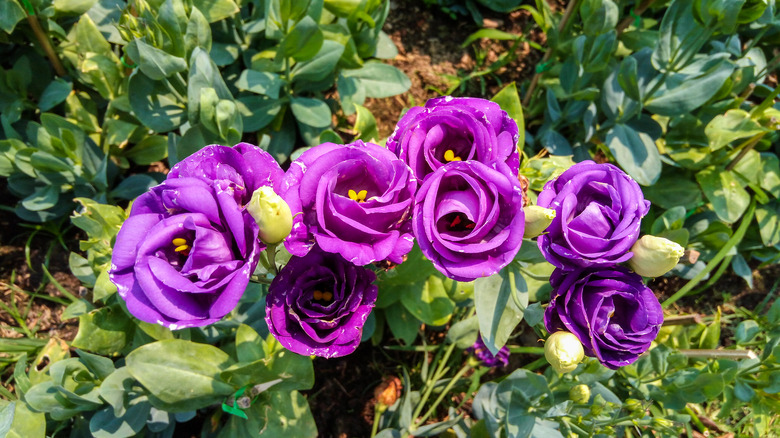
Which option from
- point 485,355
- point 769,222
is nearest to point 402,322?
point 485,355

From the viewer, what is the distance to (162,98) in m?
2.23

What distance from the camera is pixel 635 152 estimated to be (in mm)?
2494

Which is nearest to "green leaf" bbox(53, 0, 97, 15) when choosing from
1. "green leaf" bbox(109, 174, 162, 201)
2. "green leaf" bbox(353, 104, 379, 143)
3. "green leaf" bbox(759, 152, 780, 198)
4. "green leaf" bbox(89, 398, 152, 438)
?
"green leaf" bbox(109, 174, 162, 201)

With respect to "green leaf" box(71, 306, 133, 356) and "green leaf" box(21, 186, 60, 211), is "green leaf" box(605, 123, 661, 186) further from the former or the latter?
"green leaf" box(21, 186, 60, 211)

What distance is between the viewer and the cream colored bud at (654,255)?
50.8 inches

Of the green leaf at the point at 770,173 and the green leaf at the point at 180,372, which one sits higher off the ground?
the green leaf at the point at 770,173

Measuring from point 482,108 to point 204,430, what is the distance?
1772 mm

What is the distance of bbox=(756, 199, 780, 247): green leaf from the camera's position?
2727 mm

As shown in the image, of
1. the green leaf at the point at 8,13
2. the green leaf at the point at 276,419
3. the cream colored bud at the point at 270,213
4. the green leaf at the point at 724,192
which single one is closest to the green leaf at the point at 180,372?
the green leaf at the point at 276,419

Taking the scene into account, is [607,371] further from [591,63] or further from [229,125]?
[229,125]

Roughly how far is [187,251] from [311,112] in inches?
52.4

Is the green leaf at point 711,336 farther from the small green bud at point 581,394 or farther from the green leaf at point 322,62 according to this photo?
the green leaf at point 322,62

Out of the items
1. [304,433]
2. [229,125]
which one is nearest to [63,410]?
[304,433]

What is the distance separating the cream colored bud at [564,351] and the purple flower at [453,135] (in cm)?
45
